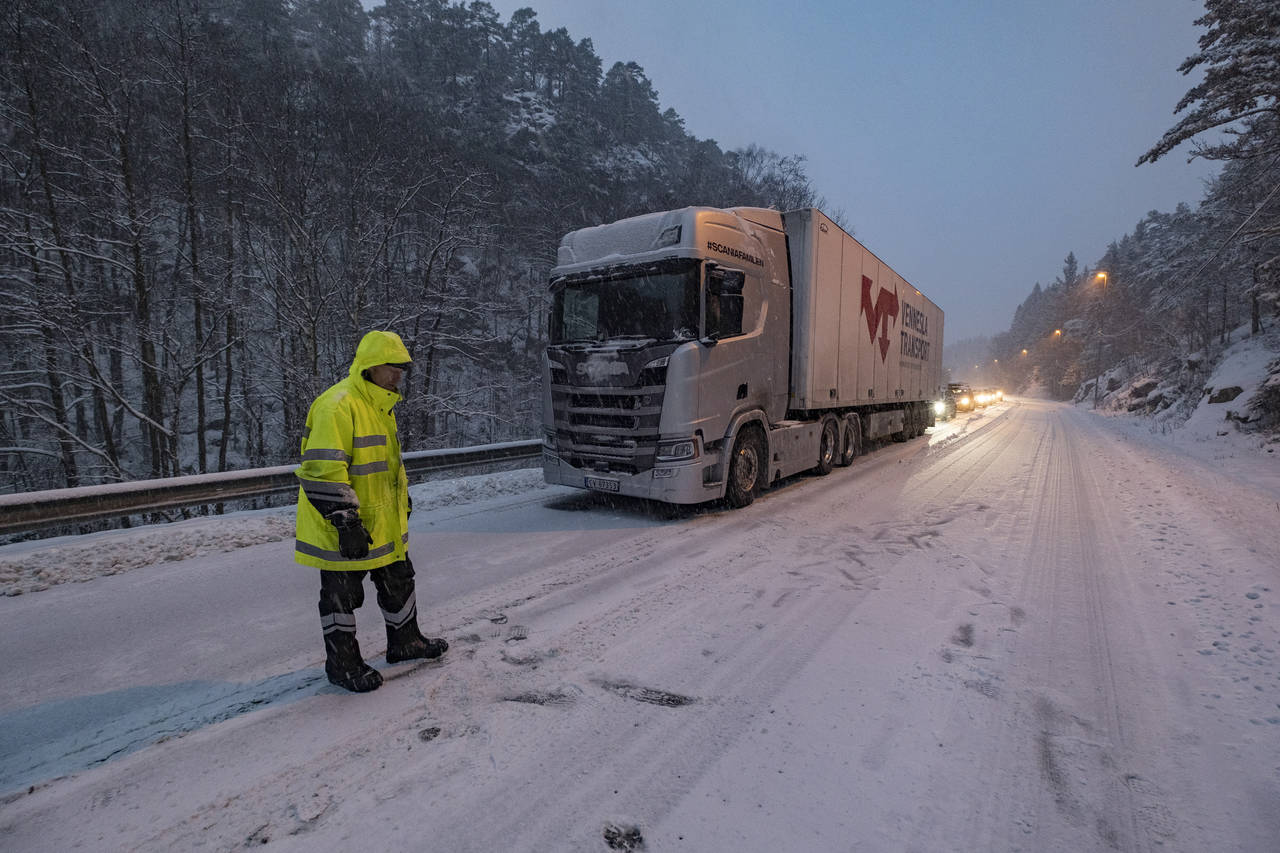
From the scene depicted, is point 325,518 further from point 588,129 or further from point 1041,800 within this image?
point 588,129

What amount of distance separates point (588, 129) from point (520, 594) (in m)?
60.4

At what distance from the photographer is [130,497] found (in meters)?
5.74

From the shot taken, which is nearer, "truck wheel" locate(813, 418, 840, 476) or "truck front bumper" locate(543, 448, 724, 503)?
Answer: "truck front bumper" locate(543, 448, 724, 503)

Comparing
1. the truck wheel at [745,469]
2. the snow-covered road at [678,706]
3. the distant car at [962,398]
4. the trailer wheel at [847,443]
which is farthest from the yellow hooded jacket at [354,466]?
the distant car at [962,398]

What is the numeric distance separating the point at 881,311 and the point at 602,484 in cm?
805

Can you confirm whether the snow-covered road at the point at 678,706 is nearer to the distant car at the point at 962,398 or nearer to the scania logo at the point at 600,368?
the scania logo at the point at 600,368

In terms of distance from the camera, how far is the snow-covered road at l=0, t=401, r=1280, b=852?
2031mm

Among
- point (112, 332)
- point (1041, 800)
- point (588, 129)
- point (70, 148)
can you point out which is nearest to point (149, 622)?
point (1041, 800)

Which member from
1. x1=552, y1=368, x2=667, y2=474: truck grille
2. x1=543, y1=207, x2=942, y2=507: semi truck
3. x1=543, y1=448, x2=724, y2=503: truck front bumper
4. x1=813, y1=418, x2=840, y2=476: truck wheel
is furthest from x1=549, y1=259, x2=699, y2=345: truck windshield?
x1=813, y1=418, x2=840, y2=476: truck wheel

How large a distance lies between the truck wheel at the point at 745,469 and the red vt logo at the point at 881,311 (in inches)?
184

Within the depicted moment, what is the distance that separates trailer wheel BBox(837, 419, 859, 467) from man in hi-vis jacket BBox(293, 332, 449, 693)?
919 centimetres

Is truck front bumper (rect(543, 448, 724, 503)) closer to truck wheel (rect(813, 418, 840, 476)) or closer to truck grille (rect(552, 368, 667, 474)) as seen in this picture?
truck grille (rect(552, 368, 667, 474))

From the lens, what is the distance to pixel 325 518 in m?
2.64

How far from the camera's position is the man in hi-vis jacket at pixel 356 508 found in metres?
2.67
